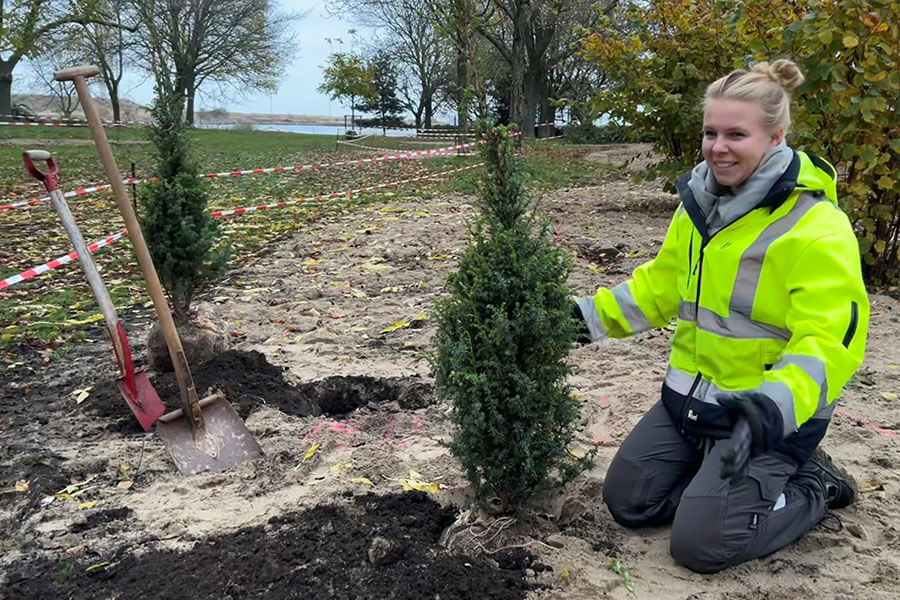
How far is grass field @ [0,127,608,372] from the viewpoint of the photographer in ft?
17.4

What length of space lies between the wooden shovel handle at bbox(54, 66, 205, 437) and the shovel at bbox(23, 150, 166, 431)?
24 centimetres

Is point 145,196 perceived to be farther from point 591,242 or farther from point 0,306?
point 591,242

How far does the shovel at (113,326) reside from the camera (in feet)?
11.9

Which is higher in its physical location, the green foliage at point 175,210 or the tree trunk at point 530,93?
the tree trunk at point 530,93

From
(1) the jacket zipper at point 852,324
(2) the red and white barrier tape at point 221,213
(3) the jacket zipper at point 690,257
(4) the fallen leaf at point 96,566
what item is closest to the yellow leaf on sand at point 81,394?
(2) the red and white barrier tape at point 221,213

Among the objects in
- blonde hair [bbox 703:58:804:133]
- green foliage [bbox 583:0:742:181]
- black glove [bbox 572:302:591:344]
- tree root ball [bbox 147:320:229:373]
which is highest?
green foliage [bbox 583:0:742:181]

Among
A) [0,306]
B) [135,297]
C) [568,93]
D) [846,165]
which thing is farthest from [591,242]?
[568,93]

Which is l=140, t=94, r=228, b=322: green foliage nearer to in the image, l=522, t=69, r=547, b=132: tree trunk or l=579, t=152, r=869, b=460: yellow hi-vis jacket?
l=579, t=152, r=869, b=460: yellow hi-vis jacket

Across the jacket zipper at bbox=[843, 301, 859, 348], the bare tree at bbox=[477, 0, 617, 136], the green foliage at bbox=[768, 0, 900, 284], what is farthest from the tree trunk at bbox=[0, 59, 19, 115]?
the jacket zipper at bbox=[843, 301, 859, 348]

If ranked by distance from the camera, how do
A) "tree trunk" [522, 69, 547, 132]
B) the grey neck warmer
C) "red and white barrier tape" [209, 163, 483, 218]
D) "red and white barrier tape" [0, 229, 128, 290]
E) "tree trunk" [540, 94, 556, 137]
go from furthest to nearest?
"tree trunk" [540, 94, 556, 137], "tree trunk" [522, 69, 547, 132], "red and white barrier tape" [209, 163, 483, 218], "red and white barrier tape" [0, 229, 128, 290], the grey neck warmer

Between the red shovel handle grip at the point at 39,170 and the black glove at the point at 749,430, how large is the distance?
3071mm

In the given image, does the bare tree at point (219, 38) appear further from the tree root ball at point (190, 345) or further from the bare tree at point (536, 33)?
the tree root ball at point (190, 345)

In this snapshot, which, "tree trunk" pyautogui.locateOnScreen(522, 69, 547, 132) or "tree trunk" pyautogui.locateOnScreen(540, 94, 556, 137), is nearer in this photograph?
"tree trunk" pyautogui.locateOnScreen(522, 69, 547, 132)

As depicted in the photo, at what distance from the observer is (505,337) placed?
95.7 inches
